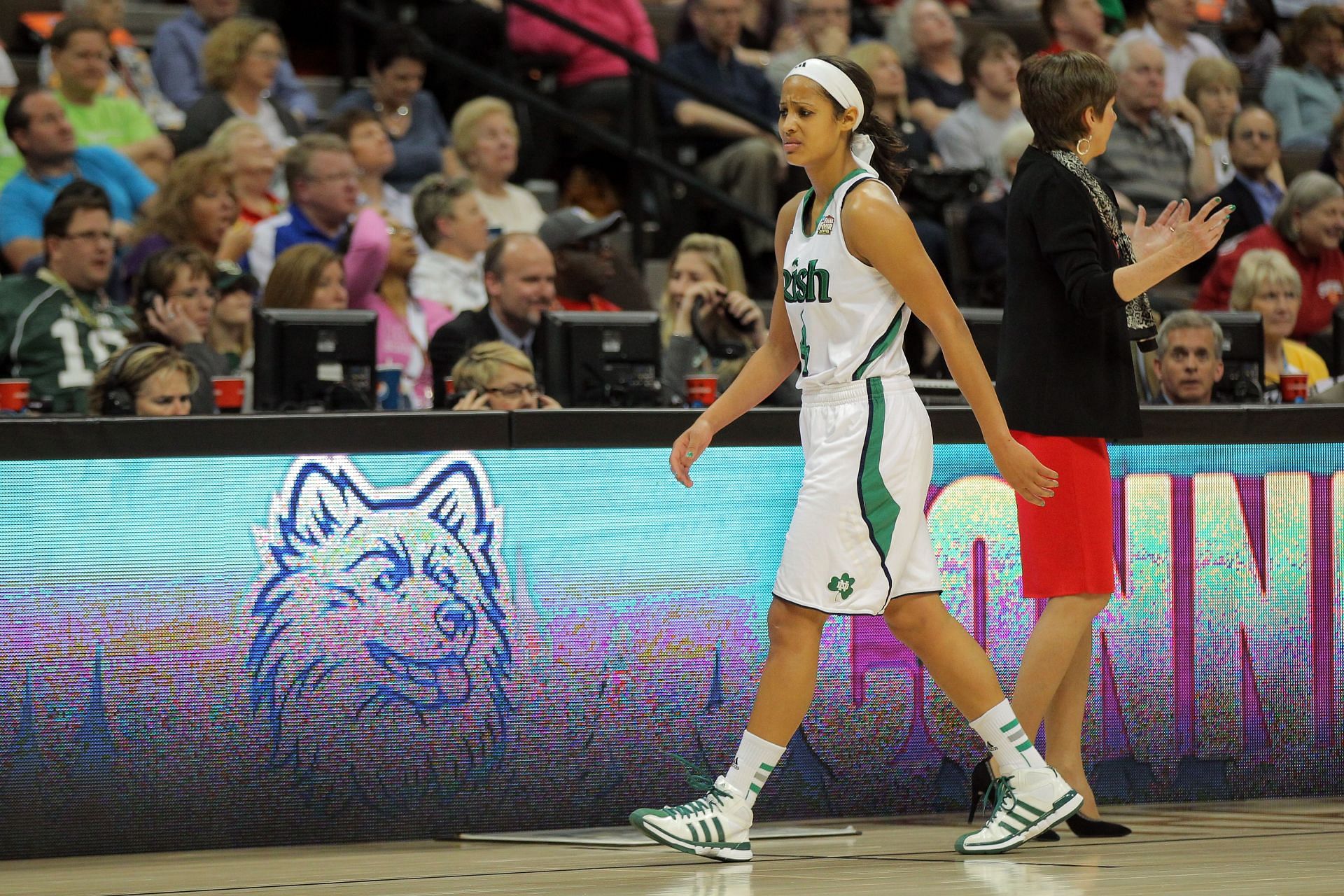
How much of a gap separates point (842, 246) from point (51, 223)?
3.96 meters

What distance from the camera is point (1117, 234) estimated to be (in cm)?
479

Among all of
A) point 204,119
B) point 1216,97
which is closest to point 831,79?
point 204,119

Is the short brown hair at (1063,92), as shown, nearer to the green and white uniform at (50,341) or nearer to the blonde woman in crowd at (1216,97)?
the green and white uniform at (50,341)

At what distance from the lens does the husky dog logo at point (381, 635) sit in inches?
191

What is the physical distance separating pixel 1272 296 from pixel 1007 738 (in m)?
4.25

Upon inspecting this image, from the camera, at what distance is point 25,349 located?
277 inches

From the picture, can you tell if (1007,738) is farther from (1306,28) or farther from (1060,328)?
(1306,28)

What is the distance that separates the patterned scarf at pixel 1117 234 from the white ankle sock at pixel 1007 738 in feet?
3.39

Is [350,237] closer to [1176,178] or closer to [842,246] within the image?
[842,246]

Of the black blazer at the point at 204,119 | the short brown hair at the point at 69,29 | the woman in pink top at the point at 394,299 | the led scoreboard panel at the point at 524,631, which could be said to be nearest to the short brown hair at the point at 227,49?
the black blazer at the point at 204,119

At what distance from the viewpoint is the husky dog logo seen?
4852mm

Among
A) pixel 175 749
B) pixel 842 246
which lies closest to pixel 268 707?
pixel 175 749

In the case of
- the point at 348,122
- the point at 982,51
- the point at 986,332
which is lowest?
the point at 986,332

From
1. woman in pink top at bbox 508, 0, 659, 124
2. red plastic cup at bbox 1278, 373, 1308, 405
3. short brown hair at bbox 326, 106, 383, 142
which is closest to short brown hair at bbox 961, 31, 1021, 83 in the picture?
woman in pink top at bbox 508, 0, 659, 124
